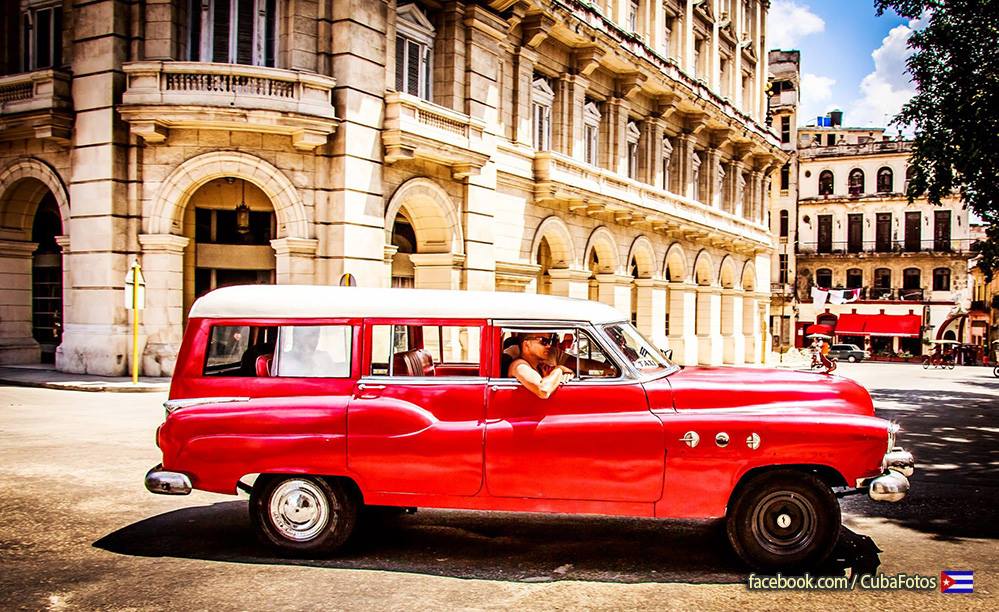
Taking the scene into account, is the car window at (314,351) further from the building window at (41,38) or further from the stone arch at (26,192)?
the building window at (41,38)

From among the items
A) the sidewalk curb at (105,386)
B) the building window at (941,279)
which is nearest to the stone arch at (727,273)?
the building window at (941,279)

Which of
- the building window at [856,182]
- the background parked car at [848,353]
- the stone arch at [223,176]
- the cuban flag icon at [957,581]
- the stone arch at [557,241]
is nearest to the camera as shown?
the cuban flag icon at [957,581]

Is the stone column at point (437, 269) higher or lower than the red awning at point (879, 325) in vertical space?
higher

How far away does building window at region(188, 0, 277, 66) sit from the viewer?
1759cm

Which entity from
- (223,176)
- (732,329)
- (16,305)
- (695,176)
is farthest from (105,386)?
(732,329)

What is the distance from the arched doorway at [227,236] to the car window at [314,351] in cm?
1362

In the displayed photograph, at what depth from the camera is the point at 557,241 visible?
975 inches

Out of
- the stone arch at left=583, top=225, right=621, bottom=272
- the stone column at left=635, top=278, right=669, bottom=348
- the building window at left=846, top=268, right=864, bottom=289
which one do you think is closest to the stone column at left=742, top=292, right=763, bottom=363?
the stone column at left=635, top=278, right=669, bottom=348

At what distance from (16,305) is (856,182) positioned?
5636 centimetres

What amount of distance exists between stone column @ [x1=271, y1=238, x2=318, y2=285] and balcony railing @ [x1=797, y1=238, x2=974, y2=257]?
164ft

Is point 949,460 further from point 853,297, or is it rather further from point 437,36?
point 853,297

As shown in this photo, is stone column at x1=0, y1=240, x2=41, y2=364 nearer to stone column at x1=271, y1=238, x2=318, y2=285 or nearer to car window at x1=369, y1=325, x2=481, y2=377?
stone column at x1=271, y1=238, x2=318, y2=285

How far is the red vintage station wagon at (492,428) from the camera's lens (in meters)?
5.71

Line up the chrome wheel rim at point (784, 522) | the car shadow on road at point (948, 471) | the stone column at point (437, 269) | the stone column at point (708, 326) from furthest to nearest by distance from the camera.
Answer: the stone column at point (708, 326)
the stone column at point (437, 269)
the car shadow on road at point (948, 471)
the chrome wheel rim at point (784, 522)
